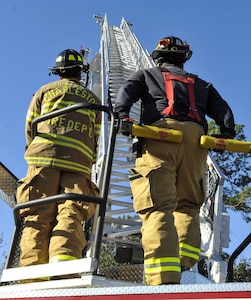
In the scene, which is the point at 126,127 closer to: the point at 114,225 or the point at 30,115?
the point at 30,115

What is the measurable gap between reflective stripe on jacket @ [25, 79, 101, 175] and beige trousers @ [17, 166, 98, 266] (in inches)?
2.9

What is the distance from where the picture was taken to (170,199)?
279cm

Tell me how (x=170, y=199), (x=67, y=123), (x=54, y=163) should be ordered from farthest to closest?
(x=67, y=123), (x=54, y=163), (x=170, y=199)

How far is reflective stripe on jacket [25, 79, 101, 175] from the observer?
319 centimetres

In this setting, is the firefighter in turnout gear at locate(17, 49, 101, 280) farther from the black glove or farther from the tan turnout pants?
the black glove

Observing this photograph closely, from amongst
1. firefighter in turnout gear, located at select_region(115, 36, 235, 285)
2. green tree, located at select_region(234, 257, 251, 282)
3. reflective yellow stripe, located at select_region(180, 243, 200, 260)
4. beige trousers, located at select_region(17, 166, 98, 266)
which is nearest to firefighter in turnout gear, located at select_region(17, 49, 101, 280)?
beige trousers, located at select_region(17, 166, 98, 266)

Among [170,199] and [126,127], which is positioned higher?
[126,127]

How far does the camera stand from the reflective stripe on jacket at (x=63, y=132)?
3193 millimetres

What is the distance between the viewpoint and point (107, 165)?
2.47 m

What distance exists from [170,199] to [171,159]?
26 cm

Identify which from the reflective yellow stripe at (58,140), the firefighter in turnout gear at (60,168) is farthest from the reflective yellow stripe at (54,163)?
the reflective yellow stripe at (58,140)

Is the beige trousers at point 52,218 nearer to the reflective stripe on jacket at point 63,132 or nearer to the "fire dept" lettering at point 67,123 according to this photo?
the reflective stripe on jacket at point 63,132

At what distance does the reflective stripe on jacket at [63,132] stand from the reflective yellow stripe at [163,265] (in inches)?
34.2

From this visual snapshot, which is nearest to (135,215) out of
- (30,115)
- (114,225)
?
(114,225)
